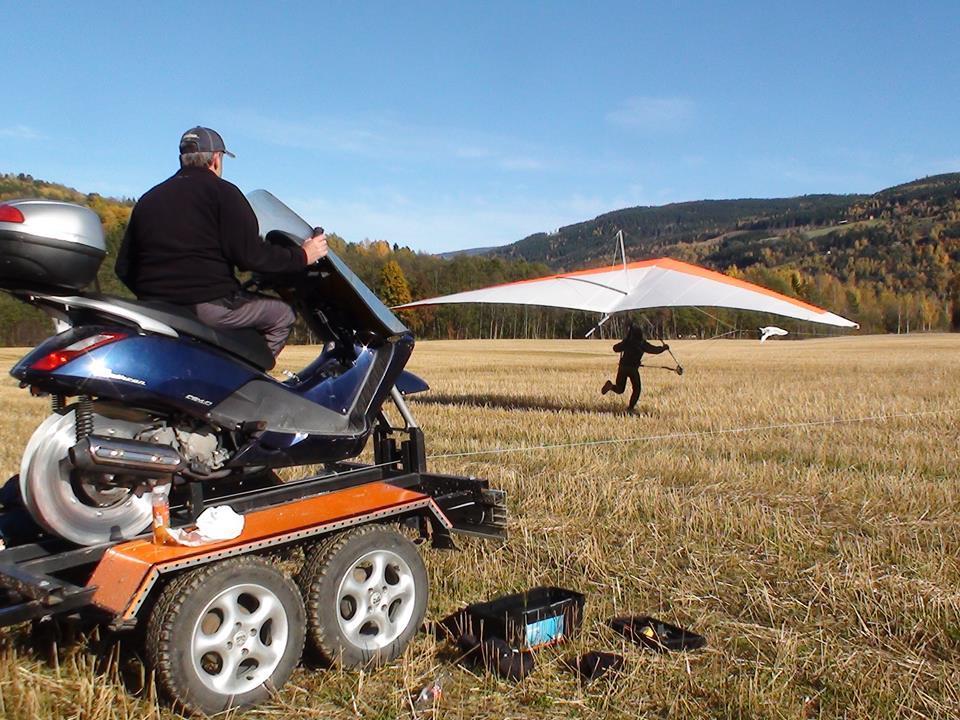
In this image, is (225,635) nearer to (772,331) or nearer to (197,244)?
(197,244)

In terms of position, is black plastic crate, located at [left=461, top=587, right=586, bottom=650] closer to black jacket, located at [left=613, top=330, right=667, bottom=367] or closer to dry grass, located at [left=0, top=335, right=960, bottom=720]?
dry grass, located at [left=0, top=335, right=960, bottom=720]

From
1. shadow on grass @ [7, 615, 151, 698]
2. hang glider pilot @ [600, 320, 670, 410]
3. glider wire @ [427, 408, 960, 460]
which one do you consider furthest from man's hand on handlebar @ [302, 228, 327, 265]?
hang glider pilot @ [600, 320, 670, 410]

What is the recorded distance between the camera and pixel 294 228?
3998 millimetres

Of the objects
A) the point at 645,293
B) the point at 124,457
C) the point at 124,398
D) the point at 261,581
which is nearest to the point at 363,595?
the point at 261,581

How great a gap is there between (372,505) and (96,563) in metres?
1.09

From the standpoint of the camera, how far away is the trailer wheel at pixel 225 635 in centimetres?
296

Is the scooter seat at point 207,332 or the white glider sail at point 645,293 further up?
the white glider sail at point 645,293

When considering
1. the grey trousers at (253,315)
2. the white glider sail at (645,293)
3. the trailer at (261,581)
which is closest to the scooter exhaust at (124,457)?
the trailer at (261,581)

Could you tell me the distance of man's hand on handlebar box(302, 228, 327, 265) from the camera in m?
3.74

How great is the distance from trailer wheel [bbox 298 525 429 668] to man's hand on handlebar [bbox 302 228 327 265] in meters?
1.17

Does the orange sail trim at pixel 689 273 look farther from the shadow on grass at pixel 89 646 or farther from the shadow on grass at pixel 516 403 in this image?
the shadow on grass at pixel 89 646

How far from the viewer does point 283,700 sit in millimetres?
3279

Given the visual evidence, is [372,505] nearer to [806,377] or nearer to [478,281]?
[806,377]

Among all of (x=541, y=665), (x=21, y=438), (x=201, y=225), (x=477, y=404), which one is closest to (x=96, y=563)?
(x=201, y=225)
